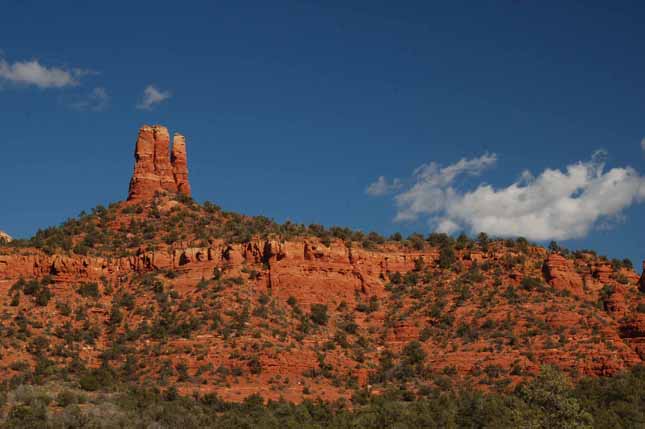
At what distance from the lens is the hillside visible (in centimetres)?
6981

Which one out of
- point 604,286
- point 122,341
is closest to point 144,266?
point 122,341

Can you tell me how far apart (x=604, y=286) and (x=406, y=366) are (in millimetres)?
18357

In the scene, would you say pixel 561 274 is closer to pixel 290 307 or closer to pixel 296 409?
pixel 290 307

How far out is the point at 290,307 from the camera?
3100 inches

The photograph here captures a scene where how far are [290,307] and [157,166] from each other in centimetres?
2245

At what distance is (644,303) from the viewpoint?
253ft

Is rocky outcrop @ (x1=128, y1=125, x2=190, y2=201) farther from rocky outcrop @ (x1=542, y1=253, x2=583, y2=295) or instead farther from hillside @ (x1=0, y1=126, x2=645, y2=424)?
rocky outcrop @ (x1=542, y1=253, x2=583, y2=295)

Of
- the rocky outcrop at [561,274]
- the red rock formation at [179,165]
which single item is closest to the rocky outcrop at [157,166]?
the red rock formation at [179,165]

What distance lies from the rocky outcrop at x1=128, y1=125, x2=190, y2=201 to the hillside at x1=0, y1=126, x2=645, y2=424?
1.71 feet

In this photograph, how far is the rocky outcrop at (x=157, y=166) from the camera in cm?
9231

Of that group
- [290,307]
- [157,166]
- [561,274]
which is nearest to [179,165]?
[157,166]

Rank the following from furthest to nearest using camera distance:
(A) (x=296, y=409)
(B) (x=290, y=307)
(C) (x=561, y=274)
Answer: (C) (x=561, y=274) → (B) (x=290, y=307) → (A) (x=296, y=409)

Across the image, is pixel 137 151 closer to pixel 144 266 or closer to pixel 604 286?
pixel 144 266

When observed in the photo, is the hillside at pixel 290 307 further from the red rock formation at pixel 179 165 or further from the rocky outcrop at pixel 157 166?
the red rock formation at pixel 179 165
